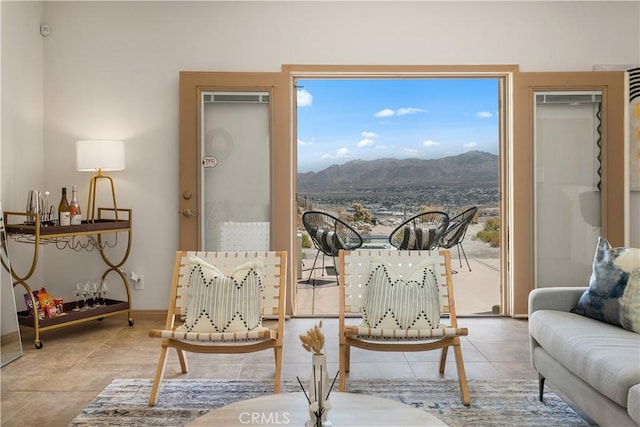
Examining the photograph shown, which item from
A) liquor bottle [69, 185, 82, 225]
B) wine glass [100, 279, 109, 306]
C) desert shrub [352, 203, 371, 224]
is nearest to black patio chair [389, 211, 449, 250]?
desert shrub [352, 203, 371, 224]

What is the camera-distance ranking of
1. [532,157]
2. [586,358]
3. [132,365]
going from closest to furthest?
[586,358] < [132,365] < [532,157]

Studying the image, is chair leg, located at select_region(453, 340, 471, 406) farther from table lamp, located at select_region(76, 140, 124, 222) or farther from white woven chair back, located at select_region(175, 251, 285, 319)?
table lamp, located at select_region(76, 140, 124, 222)

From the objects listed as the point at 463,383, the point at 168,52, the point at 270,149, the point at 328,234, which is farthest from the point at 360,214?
the point at 463,383

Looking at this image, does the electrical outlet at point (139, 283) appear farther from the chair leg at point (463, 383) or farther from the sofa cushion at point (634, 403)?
the sofa cushion at point (634, 403)

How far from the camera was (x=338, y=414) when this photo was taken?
1.74 meters

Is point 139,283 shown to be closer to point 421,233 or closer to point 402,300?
point 402,300

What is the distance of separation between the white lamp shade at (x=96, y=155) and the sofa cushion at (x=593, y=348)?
3298mm

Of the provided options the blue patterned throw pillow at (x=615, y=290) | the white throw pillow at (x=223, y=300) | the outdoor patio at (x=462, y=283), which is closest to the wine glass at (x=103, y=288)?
the outdoor patio at (x=462, y=283)

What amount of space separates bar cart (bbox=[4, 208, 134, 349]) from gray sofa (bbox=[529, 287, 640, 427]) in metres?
3.17

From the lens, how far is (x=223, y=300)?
282cm

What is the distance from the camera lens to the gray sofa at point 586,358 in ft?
6.33

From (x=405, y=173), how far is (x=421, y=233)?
1.51 m

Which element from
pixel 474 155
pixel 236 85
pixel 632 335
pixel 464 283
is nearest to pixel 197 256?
pixel 236 85

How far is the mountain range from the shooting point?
7.49 meters
